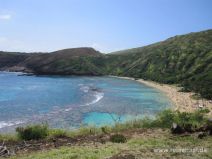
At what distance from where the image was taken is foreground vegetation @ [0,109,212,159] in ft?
52.7

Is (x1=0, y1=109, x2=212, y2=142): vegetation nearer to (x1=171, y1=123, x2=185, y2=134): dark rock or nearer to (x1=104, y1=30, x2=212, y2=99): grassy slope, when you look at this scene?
(x1=171, y1=123, x2=185, y2=134): dark rock

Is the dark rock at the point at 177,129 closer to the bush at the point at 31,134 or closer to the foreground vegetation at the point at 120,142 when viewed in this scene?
the foreground vegetation at the point at 120,142

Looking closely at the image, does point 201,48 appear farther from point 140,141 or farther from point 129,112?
point 140,141

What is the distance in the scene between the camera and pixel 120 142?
1923cm

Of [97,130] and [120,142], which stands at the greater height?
[120,142]

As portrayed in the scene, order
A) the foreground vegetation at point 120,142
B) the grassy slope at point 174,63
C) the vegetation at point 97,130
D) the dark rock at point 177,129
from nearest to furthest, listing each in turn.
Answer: the foreground vegetation at point 120,142 < the dark rock at point 177,129 < the vegetation at point 97,130 < the grassy slope at point 174,63


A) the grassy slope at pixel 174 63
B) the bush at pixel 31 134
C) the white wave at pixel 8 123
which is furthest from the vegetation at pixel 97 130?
the grassy slope at pixel 174 63

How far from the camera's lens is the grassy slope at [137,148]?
51.5ft

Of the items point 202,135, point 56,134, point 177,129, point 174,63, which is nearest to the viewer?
point 202,135

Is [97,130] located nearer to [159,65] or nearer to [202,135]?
[202,135]

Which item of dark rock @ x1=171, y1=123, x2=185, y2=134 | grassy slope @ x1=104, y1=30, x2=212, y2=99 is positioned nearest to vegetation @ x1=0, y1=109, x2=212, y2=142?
dark rock @ x1=171, y1=123, x2=185, y2=134

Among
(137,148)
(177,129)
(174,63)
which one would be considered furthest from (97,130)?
(174,63)

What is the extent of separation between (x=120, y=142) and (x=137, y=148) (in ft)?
7.10

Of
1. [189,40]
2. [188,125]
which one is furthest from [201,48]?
[188,125]
